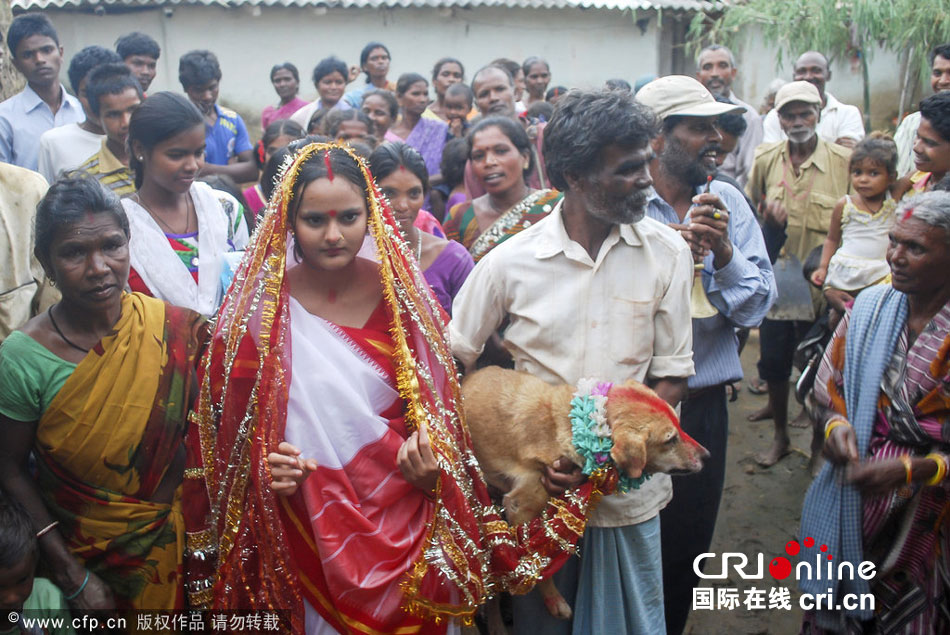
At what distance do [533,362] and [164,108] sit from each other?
198 centimetres

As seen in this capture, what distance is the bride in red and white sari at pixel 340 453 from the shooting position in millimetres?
2350

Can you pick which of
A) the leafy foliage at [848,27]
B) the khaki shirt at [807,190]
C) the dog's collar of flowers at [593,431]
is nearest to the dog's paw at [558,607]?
the dog's collar of flowers at [593,431]

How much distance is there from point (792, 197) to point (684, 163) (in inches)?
114

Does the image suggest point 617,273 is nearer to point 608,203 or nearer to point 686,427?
point 608,203

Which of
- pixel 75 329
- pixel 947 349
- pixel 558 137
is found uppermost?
pixel 558 137

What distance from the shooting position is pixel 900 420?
9.30ft

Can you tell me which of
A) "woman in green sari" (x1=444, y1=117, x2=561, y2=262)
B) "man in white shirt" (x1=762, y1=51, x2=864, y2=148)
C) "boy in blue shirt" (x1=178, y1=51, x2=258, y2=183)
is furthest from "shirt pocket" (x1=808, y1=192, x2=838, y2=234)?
"boy in blue shirt" (x1=178, y1=51, x2=258, y2=183)

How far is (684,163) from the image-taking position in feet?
11.1

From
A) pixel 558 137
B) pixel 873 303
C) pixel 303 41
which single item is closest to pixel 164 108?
pixel 558 137

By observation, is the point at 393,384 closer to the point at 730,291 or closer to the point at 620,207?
the point at 620,207

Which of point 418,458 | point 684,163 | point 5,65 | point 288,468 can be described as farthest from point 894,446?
point 5,65

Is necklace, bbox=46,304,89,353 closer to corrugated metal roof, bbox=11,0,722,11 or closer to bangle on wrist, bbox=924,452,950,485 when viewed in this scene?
bangle on wrist, bbox=924,452,950,485

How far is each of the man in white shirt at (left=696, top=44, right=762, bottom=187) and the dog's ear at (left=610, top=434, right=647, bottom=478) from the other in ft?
16.1

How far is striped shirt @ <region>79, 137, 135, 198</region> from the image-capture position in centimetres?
400
